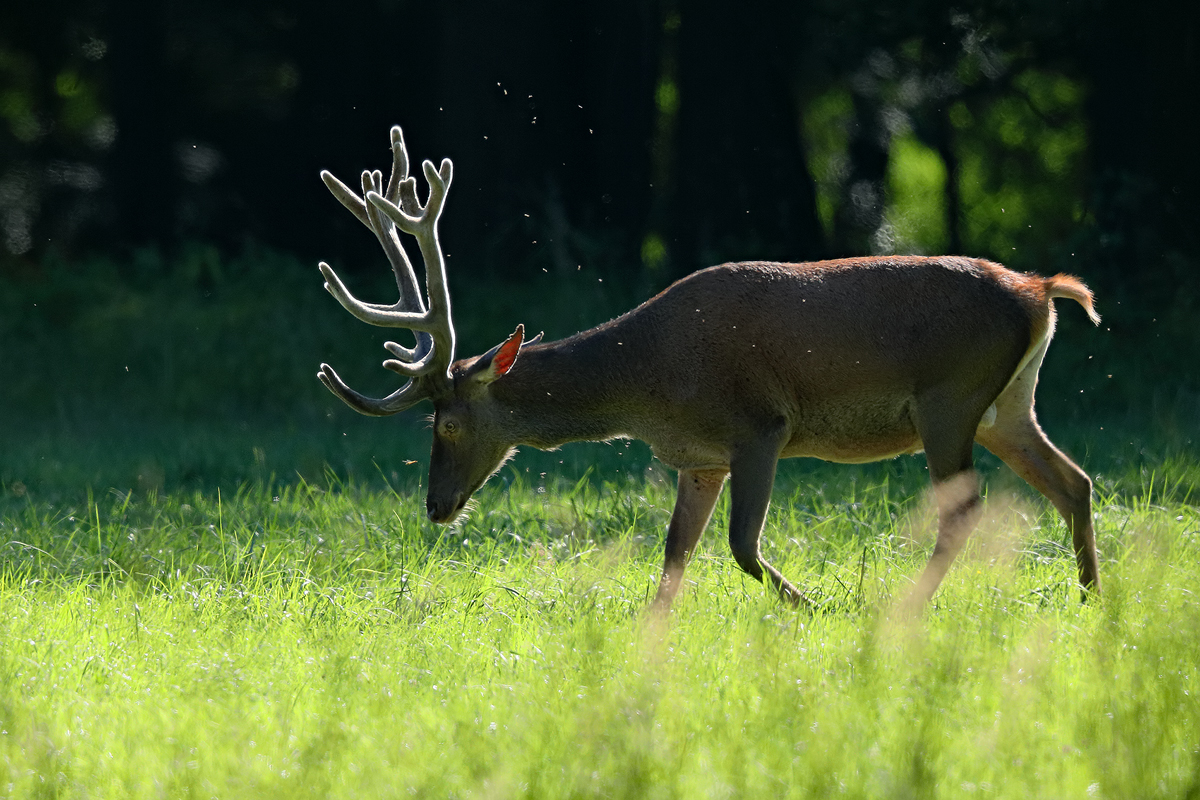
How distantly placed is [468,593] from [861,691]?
230 centimetres

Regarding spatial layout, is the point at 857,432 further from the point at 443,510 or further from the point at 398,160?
the point at 398,160

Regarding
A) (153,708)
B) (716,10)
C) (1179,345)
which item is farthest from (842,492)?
(716,10)

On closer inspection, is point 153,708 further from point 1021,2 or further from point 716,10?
point 1021,2

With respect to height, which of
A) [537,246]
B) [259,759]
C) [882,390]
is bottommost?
[537,246]

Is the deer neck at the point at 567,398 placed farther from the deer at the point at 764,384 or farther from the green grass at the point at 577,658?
the green grass at the point at 577,658

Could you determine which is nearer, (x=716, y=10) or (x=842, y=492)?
(x=842, y=492)

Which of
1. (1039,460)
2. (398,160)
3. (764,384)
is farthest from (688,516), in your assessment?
(398,160)

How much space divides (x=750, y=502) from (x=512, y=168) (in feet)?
29.4

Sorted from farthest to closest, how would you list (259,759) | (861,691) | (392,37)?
(392,37), (861,691), (259,759)

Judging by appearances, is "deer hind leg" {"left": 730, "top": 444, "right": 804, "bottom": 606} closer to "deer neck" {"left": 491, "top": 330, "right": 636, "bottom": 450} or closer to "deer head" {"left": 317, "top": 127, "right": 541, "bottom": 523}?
"deer neck" {"left": 491, "top": 330, "right": 636, "bottom": 450}

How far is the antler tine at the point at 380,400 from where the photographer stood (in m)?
6.55

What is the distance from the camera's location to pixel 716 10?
578 inches

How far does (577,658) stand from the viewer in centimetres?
506

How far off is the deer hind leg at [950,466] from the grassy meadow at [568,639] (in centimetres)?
18
